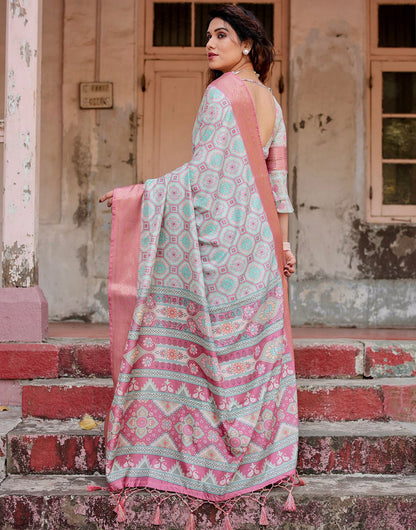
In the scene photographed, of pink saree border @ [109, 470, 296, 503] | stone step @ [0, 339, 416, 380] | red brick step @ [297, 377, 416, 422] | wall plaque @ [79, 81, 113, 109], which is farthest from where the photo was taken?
A: wall plaque @ [79, 81, 113, 109]

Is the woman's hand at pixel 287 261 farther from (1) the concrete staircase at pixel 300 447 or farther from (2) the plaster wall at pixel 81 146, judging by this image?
(2) the plaster wall at pixel 81 146

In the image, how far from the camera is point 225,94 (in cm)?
291

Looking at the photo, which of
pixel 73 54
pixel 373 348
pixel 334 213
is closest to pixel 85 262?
pixel 73 54

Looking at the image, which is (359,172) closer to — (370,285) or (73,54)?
(370,285)

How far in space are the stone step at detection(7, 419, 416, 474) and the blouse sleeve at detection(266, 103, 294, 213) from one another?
1.10 metres

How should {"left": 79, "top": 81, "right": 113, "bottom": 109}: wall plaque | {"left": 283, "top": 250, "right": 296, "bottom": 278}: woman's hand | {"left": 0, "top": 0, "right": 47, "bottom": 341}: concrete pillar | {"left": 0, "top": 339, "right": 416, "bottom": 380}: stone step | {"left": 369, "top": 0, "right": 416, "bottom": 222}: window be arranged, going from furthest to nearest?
{"left": 369, "top": 0, "right": 416, "bottom": 222}: window < {"left": 79, "top": 81, "right": 113, "bottom": 109}: wall plaque < {"left": 0, "top": 0, "right": 47, "bottom": 341}: concrete pillar < {"left": 0, "top": 339, "right": 416, "bottom": 380}: stone step < {"left": 283, "top": 250, "right": 296, "bottom": 278}: woman's hand

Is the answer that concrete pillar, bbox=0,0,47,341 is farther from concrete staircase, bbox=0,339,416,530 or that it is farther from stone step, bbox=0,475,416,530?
stone step, bbox=0,475,416,530

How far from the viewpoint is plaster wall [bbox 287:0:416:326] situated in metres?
5.85

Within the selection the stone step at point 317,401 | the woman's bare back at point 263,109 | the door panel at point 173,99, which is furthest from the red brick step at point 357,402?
the door panel at point 173,99

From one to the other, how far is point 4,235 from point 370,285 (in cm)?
324

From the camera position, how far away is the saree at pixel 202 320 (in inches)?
112

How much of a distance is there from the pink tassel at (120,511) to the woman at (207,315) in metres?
0.07

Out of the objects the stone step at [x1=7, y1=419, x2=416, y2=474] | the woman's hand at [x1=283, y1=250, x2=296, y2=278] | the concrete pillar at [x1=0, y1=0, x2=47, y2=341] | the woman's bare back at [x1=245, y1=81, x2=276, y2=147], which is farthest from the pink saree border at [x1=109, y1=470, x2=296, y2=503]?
the woman's bare back at [x1=245, y1=81, x2=276, y2=147]

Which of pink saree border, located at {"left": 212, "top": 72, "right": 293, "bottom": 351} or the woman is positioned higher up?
pink saree border, located at {"left": 212, "top": 72, "right": 293, "bottom": 351}
